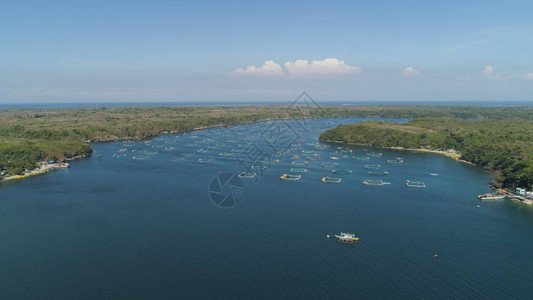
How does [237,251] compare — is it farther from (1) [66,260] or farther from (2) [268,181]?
(2) [268,181]

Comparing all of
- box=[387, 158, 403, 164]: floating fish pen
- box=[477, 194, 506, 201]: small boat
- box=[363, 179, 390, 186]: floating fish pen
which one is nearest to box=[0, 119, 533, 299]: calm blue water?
box=[477, 194, 506, 201]: small boat

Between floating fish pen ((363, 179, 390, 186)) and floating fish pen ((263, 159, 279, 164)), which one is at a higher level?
floating fish pen ((263, 159, 279, 164))

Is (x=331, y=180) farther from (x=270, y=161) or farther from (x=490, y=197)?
(x=490, y=197)

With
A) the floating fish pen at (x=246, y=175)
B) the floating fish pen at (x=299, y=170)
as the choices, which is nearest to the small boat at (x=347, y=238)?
the floating fish pen at (x=246, y=175)

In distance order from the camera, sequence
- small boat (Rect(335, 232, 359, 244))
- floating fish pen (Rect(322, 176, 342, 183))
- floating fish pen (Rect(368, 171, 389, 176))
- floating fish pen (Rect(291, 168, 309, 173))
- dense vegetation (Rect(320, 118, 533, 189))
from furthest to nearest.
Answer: floating fish pen (Rect(291, 168, 309, 173)), floating fish pen (Rect(368, 171, 389, 176)), floating fish pen (Rect(322, 176, 342, 183)), dense vegetation (Rect(320, 118, 533, 189)), small boat (Rect(335, 232, 359, 244))

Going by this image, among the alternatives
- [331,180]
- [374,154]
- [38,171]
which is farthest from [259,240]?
[374,154]

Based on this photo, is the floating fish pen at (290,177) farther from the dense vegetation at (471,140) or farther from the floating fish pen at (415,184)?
the dense vegetation at (471,140)

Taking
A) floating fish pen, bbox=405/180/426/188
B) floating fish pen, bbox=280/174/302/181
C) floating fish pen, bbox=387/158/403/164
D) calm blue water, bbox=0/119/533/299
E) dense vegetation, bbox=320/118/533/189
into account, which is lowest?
calm blue water, bbox=0/119/533/299

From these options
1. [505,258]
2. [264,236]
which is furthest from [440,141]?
[264,236]

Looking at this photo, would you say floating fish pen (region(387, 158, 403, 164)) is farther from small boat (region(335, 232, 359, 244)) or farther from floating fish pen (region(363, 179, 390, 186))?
small boat (region(335, 232, 359, 244))

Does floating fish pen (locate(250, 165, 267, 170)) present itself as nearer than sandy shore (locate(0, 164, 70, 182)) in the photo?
No
